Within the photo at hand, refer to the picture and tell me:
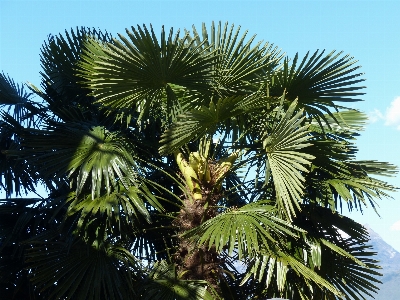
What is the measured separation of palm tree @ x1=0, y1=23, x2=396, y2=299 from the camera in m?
4.71

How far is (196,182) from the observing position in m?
5.12

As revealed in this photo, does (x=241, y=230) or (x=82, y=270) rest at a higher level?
(x=241, y=230)

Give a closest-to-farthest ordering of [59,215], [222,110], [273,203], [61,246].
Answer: [222,110], [61,246], [273,203], [59,215]

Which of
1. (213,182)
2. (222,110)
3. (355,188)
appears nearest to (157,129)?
(213,182)

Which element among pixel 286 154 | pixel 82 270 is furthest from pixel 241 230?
pixel 82 270

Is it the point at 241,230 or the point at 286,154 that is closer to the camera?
the point at 241,230

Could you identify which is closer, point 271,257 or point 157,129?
point 271,257

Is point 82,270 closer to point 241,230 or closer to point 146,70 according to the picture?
point 241,230

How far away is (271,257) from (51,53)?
298cm

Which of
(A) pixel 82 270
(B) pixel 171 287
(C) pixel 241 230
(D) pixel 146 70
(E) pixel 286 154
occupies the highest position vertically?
(D) pixel 146 70

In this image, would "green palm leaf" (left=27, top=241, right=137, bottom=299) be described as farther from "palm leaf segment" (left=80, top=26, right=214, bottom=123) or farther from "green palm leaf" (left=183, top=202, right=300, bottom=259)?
"palm leaf segment" (left=80, top=26, right=214, bottom=123)

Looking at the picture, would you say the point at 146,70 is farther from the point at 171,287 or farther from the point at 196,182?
the point at 171,287

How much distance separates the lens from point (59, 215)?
5844 mm

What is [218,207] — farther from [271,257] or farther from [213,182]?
[271,257]
